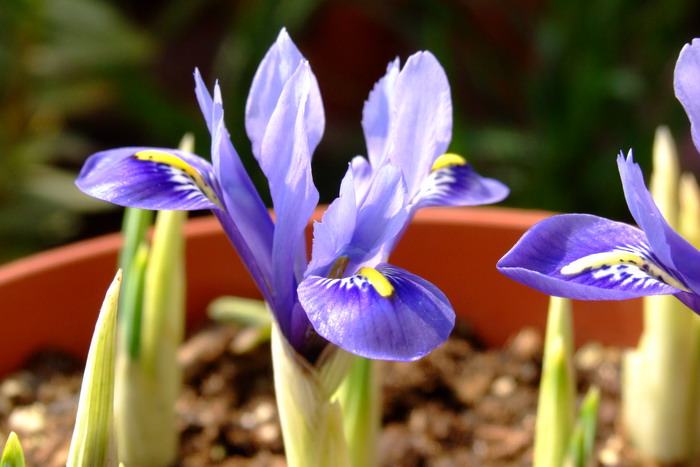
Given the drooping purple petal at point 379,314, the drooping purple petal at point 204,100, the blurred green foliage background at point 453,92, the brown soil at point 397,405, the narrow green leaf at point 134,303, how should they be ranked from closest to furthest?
the drooping purple petal at point 379,314 → the drooping purple petal at point 204,100 → the narrow green leaf at point 134,303 → the brown soil at point 397,405 → the blurred green foliage background at point 453,92

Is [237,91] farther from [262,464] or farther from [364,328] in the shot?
[364,328]

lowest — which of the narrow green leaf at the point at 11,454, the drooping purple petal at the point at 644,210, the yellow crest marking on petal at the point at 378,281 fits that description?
the narrow green leaf at the point at 11,454

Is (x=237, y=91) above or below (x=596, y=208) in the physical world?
above

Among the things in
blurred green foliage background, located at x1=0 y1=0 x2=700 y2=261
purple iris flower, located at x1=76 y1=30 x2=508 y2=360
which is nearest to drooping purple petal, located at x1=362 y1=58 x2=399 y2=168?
purple iris flower, located at x1=76 y1=30 x2=508 y2=360

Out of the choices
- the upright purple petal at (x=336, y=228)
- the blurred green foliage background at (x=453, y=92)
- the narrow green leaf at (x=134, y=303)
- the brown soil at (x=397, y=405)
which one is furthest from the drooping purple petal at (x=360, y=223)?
the blurred green foliage background at (x=453, y=92)

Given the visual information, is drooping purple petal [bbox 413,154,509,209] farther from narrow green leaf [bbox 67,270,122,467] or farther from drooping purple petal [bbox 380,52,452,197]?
narrow green leaf [bbox 67,270,122,467]

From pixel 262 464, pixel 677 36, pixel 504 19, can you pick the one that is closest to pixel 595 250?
pixel 262 464

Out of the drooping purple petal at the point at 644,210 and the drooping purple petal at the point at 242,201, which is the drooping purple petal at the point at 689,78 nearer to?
the drooping purple petal at the point at 644,210

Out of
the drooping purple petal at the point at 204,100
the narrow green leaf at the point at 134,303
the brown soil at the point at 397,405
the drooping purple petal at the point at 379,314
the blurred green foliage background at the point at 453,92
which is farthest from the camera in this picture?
the blurred green foliage background at the point at 453,92

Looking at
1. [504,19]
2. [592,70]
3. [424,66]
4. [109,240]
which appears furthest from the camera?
[504,19]
